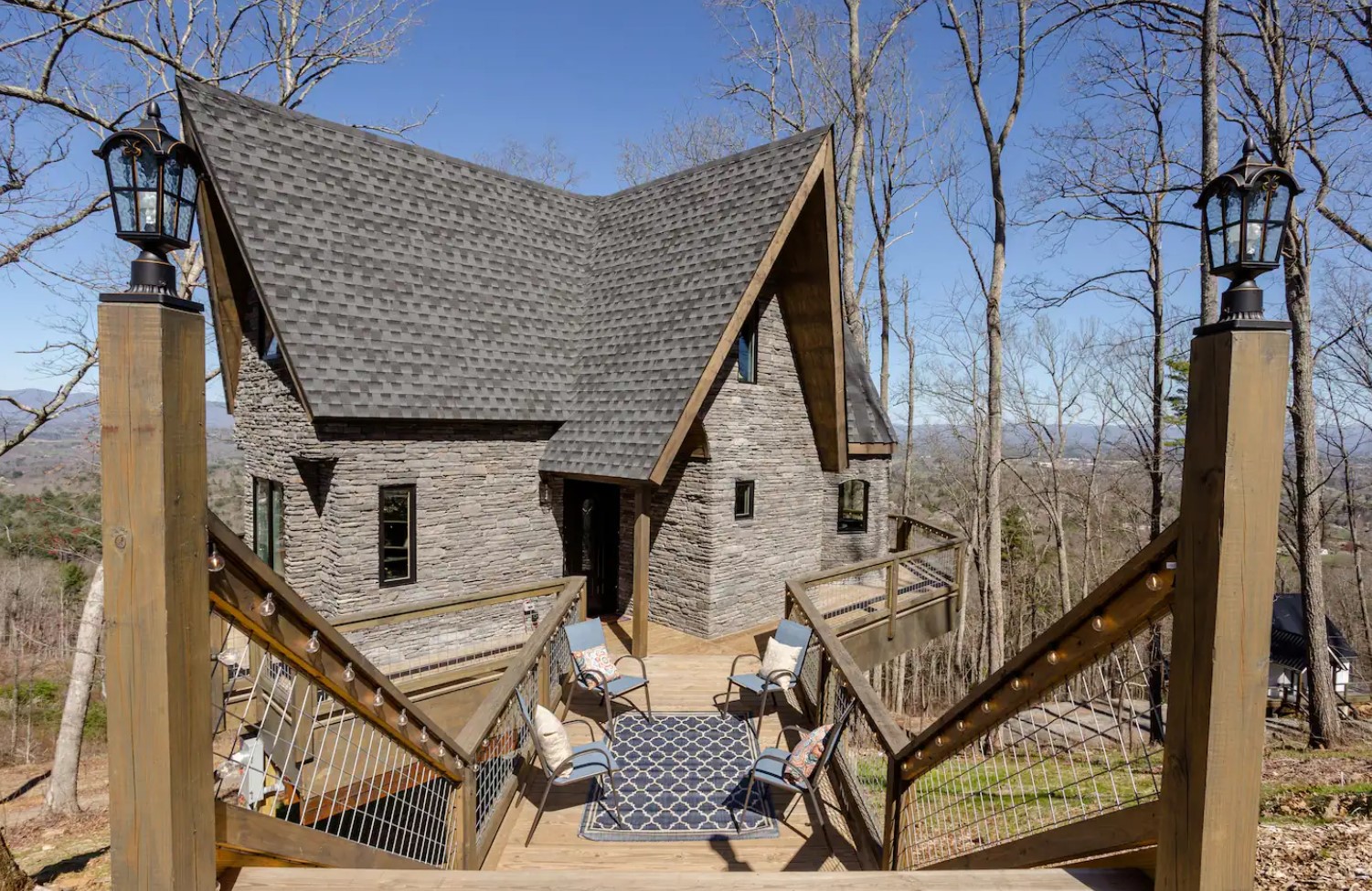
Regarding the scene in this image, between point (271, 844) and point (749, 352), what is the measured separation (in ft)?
31.0

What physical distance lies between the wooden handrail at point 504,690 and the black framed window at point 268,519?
5.39 meters

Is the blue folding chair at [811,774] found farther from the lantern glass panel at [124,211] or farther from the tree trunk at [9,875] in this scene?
the tree trunk at [9,875]

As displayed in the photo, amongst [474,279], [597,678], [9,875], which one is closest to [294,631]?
[597,678]

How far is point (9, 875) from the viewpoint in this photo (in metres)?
5.25

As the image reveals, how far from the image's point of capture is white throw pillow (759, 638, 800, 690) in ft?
22.3

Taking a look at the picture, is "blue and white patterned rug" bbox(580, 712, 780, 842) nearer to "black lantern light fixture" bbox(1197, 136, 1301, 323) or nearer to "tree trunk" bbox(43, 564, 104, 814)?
"black lantern light fixture" bbox(1197, 136, 1301, 323)

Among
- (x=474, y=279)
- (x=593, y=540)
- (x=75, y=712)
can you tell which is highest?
(x=474, y=279)

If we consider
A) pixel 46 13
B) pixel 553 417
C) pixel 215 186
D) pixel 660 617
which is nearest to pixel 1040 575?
pixel 660 617

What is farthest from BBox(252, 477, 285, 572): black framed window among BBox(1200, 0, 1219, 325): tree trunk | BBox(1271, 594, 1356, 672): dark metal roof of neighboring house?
BBox(1271, 594, 1356, 672): dark metal roof of neighboring house

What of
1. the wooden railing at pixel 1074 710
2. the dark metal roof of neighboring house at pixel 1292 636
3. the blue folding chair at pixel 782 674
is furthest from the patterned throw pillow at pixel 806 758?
the dark metal roof of neighboring house at pixel 1292 636

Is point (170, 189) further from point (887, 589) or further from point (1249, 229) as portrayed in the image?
point (887, 589)

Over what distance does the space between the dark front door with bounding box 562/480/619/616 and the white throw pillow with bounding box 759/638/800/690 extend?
5.02 m

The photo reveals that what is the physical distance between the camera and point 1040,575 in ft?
88.8

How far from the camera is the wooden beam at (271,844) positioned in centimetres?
193
